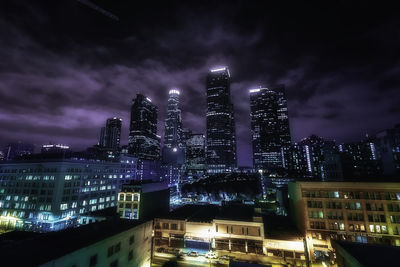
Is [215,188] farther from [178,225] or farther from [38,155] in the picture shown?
[38,155]

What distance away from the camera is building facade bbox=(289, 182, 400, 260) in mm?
49969

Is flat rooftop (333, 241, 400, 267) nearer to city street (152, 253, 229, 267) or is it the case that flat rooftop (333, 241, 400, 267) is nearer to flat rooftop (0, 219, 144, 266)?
flat rooftop (0, 219, 144, 266)

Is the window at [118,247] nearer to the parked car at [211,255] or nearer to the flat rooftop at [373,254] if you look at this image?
the parked car at [211,255]

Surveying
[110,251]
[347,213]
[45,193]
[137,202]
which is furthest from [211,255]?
[45,193]

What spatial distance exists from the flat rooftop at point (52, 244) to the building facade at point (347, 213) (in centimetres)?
5065

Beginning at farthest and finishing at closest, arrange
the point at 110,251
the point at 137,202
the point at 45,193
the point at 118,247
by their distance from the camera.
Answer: the point at 45,193 < the point at 137,202 < the point at 118,247 < the point at 110,251

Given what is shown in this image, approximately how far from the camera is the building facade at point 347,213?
50.0m

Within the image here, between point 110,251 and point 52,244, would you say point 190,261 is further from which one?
point 52,244

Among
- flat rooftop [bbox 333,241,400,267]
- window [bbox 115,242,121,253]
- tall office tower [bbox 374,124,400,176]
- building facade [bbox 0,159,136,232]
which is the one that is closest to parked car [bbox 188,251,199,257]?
window [bbox 115,242,121,253]

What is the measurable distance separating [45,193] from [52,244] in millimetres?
73246

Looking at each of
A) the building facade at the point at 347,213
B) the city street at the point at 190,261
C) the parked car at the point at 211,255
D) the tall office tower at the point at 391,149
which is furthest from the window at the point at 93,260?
the tall office tower at the point at 391,149

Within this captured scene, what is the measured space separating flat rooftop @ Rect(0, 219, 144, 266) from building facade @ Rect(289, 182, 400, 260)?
50649 millimetres

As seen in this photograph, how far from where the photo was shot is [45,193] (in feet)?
261

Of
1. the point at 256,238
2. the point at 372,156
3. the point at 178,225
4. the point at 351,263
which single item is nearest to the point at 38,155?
the point at 178,225
